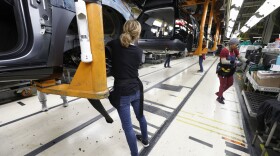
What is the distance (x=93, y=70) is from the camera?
1148 mm

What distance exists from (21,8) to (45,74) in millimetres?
485

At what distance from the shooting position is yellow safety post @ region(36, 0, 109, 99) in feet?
3.46

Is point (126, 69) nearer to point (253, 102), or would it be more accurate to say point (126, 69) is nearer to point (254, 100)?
point (253, 102)

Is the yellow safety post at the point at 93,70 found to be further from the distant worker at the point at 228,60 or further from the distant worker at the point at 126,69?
the distant worker at the point at 228,60

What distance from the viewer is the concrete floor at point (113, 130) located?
1859 millimetres

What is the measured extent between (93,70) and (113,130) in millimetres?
1339

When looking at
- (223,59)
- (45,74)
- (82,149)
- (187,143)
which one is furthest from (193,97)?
(45,74)

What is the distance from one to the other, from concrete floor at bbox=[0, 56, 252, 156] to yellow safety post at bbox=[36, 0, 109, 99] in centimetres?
93

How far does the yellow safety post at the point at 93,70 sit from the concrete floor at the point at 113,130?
93cm

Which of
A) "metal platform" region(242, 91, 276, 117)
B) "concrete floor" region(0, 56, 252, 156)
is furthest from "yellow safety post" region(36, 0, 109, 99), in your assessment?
"metal platform" region(242, 91, 276, 117)

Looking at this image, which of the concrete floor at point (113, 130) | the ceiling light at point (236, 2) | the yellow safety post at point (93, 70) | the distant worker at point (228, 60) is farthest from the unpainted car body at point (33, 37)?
the ceiling light at point (236, 2)

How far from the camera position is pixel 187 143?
1989 mm

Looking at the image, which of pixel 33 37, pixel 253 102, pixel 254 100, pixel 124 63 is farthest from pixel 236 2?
pixel 33 37

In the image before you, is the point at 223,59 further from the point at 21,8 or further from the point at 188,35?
the point at 21,8
